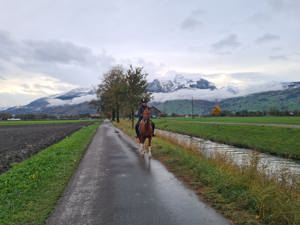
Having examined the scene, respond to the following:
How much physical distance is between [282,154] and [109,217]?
2040 centimetres

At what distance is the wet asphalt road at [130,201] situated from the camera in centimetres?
809

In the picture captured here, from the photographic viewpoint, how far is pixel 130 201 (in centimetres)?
980

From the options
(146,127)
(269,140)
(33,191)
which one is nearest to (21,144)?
(146,127)

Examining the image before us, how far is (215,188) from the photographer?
1104 centimetres

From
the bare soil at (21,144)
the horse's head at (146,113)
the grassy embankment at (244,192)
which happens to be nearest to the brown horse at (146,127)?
the horse's head at (146,113)

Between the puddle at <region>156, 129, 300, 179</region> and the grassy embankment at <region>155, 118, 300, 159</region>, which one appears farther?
the grassy embankment at <region>155, 118, 300, 159</region>

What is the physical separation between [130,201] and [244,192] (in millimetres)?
3035

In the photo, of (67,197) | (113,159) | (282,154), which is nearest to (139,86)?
(282,154)

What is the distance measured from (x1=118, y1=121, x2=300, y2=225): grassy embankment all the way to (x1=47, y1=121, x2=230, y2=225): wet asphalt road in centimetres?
47

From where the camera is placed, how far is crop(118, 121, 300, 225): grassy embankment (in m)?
7.84

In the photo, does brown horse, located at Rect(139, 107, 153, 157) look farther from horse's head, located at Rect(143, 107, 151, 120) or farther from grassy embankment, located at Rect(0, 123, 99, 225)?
grassy embankment, located at Rect(0, 123, 99, 225)

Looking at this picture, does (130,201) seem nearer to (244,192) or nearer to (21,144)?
(244,192)

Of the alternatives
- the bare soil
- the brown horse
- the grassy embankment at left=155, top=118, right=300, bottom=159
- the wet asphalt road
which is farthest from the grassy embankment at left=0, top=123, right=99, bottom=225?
the grassy embankment at left=155, top=118, right=300, bottom=159

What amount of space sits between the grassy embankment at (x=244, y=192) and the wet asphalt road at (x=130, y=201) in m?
0.47
